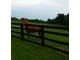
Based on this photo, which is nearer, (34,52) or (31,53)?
(31,53)

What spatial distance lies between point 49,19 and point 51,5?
5.2 inches

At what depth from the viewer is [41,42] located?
11.5 ft

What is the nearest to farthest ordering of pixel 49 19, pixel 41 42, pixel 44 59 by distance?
pixel 49 19 < pixel 44 59 < pixel 41 42
